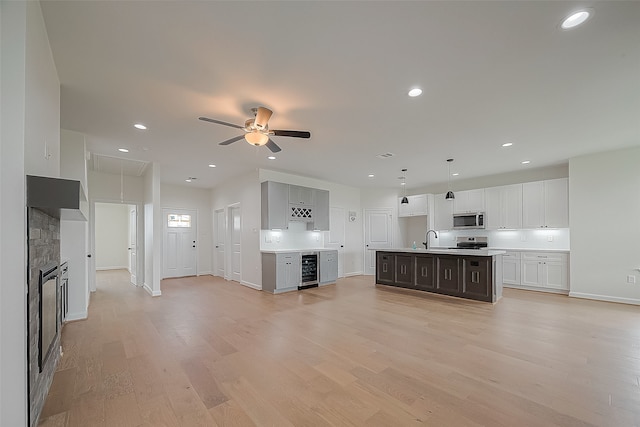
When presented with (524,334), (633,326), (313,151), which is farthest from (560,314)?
(313,151)

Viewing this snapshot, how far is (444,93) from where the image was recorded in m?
2.98

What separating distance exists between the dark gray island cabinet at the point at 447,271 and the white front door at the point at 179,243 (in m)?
5.67

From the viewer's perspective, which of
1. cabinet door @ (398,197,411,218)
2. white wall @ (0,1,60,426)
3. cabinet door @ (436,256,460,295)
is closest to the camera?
white wall @ (0,1,60,426)

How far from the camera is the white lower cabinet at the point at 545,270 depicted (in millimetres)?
5816

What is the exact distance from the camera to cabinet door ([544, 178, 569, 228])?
19.5ft

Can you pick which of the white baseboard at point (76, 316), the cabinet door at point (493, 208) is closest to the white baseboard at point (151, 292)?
the white baseboard at point (76, 316)

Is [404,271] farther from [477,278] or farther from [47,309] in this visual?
[47,309]

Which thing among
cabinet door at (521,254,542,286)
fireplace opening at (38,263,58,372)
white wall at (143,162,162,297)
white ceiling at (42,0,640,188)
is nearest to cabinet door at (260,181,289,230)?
white ceiling at (42,0,640,188)

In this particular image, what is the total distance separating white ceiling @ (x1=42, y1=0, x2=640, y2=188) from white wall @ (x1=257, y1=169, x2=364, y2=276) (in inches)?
94.4

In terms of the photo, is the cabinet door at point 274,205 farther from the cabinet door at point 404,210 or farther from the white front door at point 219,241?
the cabinet door at point 404,210

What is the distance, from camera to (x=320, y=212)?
7.34m

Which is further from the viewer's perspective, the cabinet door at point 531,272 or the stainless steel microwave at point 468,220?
the stainless steel microwave at point 468,220

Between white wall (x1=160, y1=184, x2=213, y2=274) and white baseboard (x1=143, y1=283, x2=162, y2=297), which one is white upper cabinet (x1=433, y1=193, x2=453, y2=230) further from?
white baseboard (x1=143, y1=283, x2=162, y2=297)

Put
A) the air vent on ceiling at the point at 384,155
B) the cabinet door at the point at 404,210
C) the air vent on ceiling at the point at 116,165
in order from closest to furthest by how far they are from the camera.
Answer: the air vent on ceiling at the point at 384,155 → the air vent on ceiling at the point at 116,165 → the cabinet door at the point at 404,210
